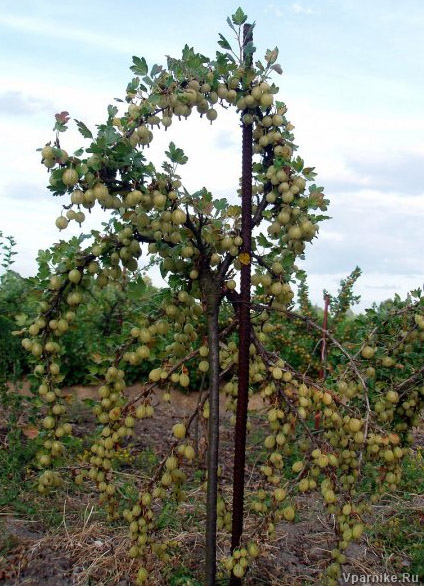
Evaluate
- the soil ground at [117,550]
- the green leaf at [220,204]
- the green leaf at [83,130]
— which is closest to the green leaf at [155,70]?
the green leaf at [83,130]

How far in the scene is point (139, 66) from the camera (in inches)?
113

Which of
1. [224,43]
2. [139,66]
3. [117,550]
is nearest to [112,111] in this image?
[139,66]

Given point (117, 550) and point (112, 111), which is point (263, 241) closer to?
point (112, 111)

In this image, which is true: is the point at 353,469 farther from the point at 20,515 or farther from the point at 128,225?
the point at 20,515

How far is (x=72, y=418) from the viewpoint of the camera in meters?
7.62

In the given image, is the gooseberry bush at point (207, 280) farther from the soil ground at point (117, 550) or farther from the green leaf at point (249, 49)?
the soil ground at point (117, 550)

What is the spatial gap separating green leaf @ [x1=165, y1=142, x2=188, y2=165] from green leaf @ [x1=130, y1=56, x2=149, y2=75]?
34 centimetres

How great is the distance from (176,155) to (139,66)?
42 centimetres

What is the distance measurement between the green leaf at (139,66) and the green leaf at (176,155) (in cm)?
34

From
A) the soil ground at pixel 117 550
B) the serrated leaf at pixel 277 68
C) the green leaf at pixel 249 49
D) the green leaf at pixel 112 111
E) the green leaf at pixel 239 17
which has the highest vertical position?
the green leaf at pixel 239 17

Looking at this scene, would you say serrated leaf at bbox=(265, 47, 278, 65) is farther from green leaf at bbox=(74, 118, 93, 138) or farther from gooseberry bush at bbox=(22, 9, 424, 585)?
green leaf at bbox=(74, 118, 93, 138)

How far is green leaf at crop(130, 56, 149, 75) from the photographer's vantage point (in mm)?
2861

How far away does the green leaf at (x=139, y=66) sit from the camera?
2861mm

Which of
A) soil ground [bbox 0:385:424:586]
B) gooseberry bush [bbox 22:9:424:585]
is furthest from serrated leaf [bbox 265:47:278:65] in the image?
soil ground [bbox 0:385:424:586]
